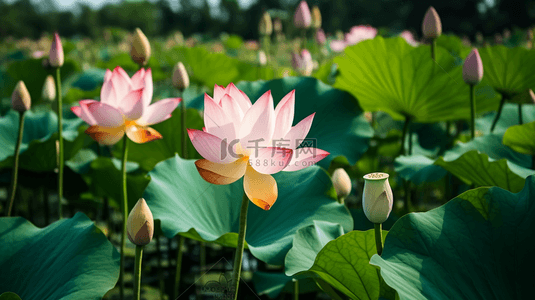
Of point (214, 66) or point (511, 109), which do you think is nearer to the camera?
point (511, 109)

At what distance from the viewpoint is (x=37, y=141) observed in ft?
5.43

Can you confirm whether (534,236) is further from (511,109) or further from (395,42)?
(511,109)

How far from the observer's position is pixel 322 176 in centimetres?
125

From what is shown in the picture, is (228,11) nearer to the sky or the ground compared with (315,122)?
nearer to the sky

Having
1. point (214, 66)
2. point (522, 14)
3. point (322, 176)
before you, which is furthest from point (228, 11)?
point (322, 176)

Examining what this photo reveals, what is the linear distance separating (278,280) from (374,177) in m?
0.66

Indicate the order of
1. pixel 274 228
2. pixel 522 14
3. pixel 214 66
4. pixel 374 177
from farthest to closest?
Result: pixel 522 14 → pixel 214 66 → pixel 274 228 → pixel 374 177

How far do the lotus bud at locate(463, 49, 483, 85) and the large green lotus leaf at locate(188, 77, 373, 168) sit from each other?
406mm

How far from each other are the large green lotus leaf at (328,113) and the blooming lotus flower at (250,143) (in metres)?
0.80

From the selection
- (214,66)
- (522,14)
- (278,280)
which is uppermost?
(522,14)

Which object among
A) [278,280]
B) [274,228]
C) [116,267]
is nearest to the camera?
[116,267]

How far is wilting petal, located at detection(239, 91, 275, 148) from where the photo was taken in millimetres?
745

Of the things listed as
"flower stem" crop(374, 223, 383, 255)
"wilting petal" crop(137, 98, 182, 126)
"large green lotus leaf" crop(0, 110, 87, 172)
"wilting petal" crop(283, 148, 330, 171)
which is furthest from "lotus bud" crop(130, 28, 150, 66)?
"flower stem" crop(374, 223, 383, 255)

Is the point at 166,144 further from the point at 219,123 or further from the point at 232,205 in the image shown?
the point at 219,123
